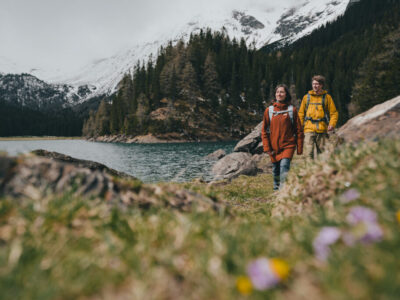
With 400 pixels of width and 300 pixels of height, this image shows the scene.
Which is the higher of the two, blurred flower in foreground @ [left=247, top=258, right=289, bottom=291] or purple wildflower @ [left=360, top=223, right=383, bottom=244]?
purple wildflower @ [left=360, top=223, right=383, bottom=244]

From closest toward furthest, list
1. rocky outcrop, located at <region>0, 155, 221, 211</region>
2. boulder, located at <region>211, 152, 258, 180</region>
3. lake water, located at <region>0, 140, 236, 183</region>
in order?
rocky outcrop, located at <region>0, 155, 221, 211</region>, boulder, located at <region>211, 152, 258, 180</region>, lake water, located at <region>0, 140, 236, 183</region>

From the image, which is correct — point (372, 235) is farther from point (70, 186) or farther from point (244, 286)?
point (70, 186)

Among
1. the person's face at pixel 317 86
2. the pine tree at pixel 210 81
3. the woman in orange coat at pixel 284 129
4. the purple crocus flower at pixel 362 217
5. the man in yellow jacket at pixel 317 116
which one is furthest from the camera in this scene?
the pine tree at pixel 210 81

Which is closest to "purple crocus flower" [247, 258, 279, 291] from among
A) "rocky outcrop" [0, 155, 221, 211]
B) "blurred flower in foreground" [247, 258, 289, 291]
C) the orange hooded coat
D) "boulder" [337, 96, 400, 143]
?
"blurred flower in foreground" [247, 258, 289, 291]

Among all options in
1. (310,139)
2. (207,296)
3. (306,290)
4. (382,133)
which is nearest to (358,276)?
(306,290)

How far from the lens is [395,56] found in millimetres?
39281

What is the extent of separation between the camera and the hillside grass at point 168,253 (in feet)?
4.21

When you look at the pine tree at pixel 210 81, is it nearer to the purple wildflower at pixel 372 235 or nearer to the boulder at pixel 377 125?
the boulder at pixel 377 125

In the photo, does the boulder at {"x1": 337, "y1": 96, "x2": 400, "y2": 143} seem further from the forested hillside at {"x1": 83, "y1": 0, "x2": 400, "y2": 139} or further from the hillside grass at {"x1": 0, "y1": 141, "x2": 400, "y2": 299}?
the forested hillside at {"x1": 83, "y1": 0, "x2": 400, "y2": 139}

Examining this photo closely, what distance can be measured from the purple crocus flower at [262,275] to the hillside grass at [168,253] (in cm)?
4

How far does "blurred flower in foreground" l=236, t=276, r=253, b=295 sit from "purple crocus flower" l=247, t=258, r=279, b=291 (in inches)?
1.1

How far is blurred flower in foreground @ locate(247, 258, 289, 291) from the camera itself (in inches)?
50.9

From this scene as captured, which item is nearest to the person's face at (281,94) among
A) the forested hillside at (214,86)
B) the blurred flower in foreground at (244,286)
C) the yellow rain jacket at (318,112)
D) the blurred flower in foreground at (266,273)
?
the yellow rain jacket at (318,112)

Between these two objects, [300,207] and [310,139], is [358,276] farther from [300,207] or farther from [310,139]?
[310,139]
